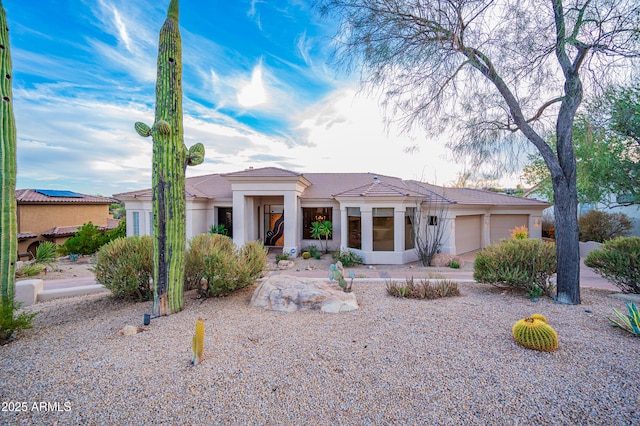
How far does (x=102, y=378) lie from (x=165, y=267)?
2179 millimetres

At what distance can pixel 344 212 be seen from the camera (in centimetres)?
1411

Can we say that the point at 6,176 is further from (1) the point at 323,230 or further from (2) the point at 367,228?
(1) the point at 323,230

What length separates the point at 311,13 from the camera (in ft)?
23.1

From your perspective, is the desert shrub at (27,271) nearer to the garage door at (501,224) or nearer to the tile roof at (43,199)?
the tile roof at (43,199)

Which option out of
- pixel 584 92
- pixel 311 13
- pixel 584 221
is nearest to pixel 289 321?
pixel 311 13

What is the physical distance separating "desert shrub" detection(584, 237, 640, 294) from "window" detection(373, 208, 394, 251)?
7226 mm

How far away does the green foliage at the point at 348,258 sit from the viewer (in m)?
12.8

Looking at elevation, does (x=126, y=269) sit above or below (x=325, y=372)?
Answer: above

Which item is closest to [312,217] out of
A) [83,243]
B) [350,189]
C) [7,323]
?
[350,189]

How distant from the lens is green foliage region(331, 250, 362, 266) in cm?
1282

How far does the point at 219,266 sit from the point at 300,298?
197cm

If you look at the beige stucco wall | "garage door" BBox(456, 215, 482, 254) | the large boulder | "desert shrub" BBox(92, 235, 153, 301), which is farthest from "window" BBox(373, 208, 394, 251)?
the beige stucco wall

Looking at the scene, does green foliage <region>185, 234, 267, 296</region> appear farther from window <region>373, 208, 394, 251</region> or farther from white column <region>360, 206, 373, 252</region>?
window <region>373, 208, 394, 251</region>

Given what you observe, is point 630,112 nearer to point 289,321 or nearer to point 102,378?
point 289,321
